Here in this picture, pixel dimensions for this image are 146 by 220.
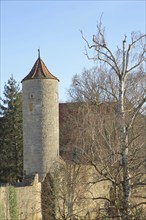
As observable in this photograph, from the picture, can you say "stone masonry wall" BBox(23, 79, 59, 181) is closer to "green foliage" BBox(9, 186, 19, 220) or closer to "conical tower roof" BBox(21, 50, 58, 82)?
"conical tower roof" BBox(21, 50, 58, 82)

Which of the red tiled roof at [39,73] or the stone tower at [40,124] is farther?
the red tiled roof at [39,73]

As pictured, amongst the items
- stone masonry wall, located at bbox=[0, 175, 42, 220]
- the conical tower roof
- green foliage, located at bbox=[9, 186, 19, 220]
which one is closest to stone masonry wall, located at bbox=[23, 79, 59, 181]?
the conical tower roof

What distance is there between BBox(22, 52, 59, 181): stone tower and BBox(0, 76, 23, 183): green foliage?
5961mm

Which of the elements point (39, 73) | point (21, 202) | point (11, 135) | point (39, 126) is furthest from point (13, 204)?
point (11, 135)

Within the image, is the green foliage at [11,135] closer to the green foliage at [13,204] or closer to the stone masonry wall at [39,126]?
the stone masonry wall at [39,126]

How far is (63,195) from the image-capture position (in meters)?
19.9

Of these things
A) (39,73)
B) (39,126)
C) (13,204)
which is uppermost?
(39,73)

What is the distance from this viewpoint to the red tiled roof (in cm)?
2349

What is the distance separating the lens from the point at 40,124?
76.1 feet

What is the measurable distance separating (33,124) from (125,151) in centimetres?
1265

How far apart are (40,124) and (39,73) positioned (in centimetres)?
257

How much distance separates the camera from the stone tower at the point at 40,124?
23.1 m

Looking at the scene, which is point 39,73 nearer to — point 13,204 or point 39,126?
point 39,126

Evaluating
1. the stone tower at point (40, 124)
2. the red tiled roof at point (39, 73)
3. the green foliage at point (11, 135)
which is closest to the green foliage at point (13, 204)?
the stone tower at point (40, 124)
